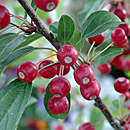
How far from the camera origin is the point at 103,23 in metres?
0.70

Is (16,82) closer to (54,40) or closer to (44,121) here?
(54,40)

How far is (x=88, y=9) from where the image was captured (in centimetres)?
→ 117

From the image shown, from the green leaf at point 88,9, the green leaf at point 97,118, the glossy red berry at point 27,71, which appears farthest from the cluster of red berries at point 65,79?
the green leaf at point 97,118

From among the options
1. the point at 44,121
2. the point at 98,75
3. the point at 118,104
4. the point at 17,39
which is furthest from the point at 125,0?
the point at 98,75

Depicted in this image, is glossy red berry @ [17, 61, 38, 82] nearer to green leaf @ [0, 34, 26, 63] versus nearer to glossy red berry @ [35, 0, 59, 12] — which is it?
green leaf @ [0, 34, 26, 63]

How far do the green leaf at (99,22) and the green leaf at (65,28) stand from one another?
0.05 metres

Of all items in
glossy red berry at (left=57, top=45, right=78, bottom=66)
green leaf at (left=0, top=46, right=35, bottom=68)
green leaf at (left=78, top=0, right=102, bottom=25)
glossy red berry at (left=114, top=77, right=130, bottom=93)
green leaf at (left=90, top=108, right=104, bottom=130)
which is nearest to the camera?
glossy red berry at (left=57, top=45, right=78, bottom=66)

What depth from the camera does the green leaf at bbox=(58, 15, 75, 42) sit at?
0.70 metres

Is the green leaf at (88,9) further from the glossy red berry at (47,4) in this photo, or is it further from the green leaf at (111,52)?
the glossy red berry at (47,4)

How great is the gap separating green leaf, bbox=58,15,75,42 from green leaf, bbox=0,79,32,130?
206 millimetres

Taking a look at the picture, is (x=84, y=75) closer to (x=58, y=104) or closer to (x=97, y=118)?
(x=58, y=104)

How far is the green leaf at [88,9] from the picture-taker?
1.08 meters

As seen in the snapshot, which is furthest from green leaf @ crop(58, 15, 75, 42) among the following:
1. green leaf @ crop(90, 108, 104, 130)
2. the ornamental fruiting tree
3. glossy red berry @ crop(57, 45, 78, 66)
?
green leaf @ crop(90, 108, 104, 130)

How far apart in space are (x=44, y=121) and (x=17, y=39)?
5.48 ft
